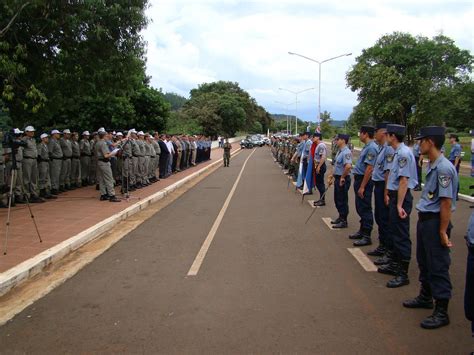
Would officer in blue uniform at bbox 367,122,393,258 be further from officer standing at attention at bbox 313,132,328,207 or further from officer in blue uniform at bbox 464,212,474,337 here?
officer standing at attention at bbox 313,132,328,207

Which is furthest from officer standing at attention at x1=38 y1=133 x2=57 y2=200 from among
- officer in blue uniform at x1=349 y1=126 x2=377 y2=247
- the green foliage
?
the green foliage

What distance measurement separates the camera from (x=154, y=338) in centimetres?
425

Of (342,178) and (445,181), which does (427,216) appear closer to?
(445,181)

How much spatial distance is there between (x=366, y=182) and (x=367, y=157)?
0.45 m

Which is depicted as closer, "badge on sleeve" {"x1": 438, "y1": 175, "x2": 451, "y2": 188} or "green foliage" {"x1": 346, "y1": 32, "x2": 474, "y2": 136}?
"badge on sleeve" {"x1": 438, "y1": 175, "x2": 451, "y2": 188}

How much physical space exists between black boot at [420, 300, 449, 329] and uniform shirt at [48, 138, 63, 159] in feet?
38.3

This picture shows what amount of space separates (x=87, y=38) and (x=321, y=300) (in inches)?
420

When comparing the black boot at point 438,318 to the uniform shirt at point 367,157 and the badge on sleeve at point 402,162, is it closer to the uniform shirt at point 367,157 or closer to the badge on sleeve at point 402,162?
the badge on sleeve at point 402,162

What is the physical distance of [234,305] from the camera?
16.5 feet

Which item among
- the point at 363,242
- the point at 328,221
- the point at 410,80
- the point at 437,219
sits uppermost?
the point at 410,80

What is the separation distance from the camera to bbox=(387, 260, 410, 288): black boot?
5602 mm

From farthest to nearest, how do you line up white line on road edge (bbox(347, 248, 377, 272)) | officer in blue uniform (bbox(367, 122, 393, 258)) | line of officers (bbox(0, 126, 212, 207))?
line of officers (bbox(0, 126, 212, 207))
officer in blue uniform (bbox(367, 122, 393, 258))
white line on road edge (bbox(347, 248, 377, 272))

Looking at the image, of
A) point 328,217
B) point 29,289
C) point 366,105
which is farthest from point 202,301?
point 366,105

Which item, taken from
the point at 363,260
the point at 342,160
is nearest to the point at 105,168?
the point at 342,160
